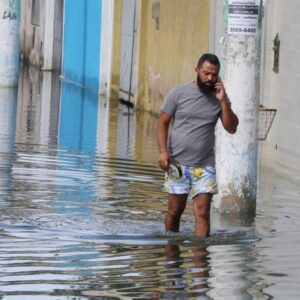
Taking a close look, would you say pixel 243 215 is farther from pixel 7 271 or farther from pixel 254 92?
pixel 7 271

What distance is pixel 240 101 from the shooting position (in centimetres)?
1209

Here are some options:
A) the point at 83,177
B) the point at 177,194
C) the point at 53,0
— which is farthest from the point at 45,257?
the point at 53,0

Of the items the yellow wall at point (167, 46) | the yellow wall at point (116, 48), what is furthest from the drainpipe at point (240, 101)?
the yellow wall at point (116, 48)

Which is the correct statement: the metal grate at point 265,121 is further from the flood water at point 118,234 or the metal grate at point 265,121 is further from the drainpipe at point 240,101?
the drainpipe at point 240,101

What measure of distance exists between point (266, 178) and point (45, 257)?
601 centimetres

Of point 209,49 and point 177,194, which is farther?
point 209,49

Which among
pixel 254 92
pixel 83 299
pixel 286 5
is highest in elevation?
pixel 286 5

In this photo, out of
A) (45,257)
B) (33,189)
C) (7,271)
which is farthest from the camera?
(33,189)

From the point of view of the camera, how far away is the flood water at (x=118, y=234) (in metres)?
8.56

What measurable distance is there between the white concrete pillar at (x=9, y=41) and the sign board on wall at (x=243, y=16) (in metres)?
18.3

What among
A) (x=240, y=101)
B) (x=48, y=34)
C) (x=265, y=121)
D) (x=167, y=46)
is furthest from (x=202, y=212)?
(x=48, y=34)

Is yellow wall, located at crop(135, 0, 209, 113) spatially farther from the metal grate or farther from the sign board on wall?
the sign board on wall

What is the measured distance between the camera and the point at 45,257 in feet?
31.3

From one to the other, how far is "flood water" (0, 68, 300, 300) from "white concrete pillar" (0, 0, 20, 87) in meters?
11.0
